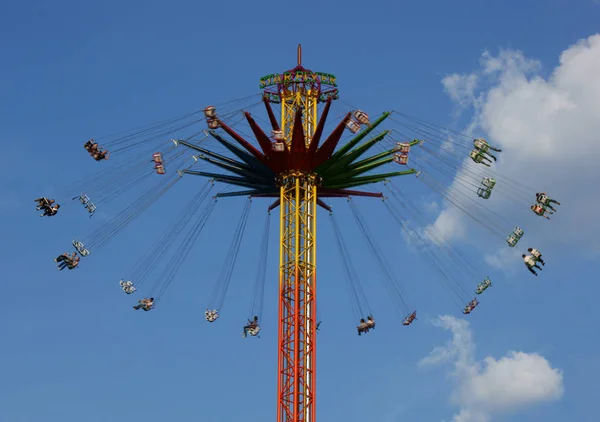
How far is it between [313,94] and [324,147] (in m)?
8.75

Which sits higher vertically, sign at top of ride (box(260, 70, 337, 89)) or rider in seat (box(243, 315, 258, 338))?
sign at top of ride (box(260, 70, 337, 89))

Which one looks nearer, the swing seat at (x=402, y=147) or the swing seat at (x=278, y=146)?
the swing seat at (x=278, y=146)

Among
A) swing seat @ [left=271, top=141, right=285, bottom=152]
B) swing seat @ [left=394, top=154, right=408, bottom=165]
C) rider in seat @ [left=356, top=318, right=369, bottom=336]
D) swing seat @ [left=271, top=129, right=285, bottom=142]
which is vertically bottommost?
rider in seat @ [left=356, top=318, right=369, bottom=336]

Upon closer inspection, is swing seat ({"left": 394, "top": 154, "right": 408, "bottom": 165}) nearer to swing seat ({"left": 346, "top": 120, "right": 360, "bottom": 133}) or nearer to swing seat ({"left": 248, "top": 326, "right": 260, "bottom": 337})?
swing seat ({"left": 346, "top": 120, "right": 360, "bottom": 133})

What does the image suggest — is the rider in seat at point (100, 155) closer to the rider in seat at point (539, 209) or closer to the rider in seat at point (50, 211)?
the rider in seat at point (50, 211)

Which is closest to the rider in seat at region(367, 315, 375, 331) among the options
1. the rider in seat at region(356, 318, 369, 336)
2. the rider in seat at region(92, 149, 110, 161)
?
the rider in seat at region(356, 318, 369, 336)

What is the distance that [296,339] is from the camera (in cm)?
9806

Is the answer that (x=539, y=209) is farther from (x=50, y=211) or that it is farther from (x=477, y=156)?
(x=50, y=211)

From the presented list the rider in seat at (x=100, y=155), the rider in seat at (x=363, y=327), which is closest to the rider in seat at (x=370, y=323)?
the rider in seat at (x=363, y=327)

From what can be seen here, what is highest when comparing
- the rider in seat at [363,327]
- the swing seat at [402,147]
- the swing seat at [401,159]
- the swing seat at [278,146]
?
the swing seat at [402,147]

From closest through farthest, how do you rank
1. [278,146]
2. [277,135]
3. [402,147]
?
1. [277,135]
2. [278,146]
3. [402,147]

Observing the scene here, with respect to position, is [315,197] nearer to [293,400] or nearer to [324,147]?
[324,147]

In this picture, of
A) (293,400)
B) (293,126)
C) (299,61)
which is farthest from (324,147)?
(293,400)

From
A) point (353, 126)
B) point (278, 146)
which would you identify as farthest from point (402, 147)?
point (278, 146)
